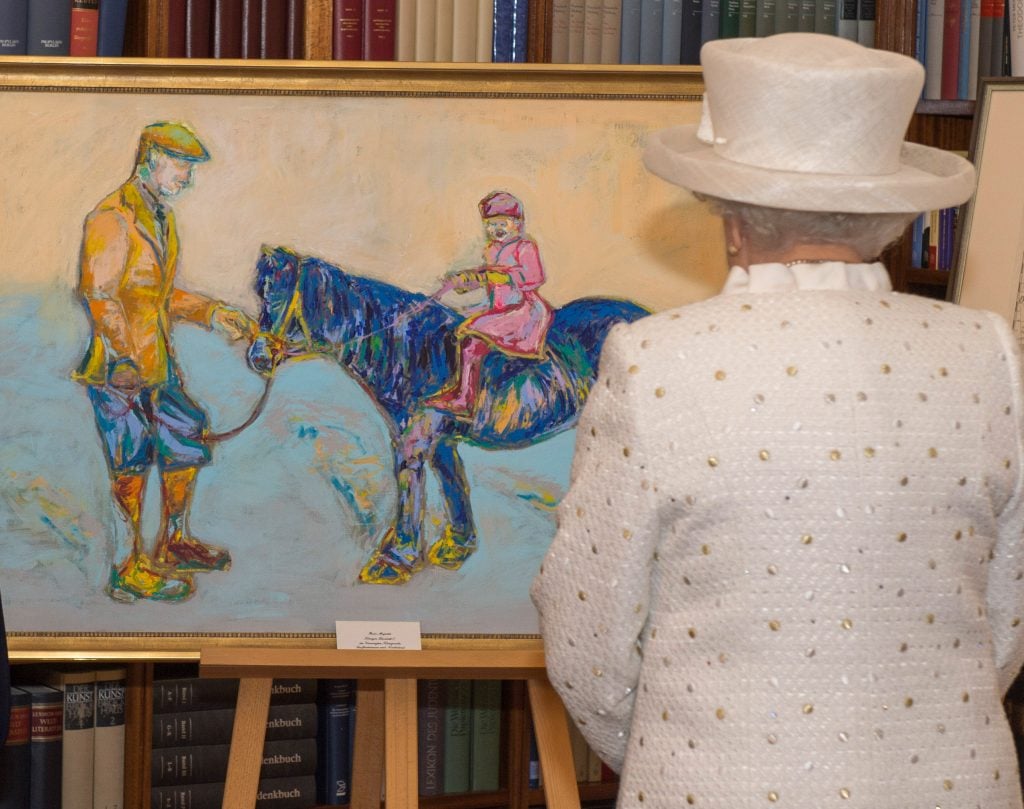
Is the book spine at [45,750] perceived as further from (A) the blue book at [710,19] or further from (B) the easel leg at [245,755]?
(A) the blue book at [710,19]

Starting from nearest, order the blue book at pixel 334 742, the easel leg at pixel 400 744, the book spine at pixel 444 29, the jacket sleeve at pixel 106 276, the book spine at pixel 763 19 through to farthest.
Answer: the easel leg at pixel 400 744
the jacket sleeve at pixel 106 276
the book spine at pixel 444 29
the book spine at pixel 763 19
the blue book at pixel 334 742

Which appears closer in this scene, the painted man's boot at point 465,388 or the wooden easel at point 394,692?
the wooden easel at point 394,692

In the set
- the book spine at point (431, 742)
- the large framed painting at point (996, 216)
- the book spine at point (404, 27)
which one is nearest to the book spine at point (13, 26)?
the book spine at point (404, 27)

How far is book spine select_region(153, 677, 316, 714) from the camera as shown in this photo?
8.48ft

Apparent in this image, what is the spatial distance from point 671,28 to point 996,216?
68cm

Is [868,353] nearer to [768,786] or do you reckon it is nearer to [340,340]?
[768,786]

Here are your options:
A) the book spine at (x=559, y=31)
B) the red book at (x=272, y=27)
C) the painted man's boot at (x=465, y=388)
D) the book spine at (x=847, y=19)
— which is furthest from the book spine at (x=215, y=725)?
the book spine at (x=847, y=19)

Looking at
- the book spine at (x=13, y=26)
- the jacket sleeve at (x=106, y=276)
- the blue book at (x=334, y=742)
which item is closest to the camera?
the jacket sleeve at (x=106, y=276)

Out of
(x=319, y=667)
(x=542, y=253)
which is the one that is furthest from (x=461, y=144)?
(x=319, y=667)

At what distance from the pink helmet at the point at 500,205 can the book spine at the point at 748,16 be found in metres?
0.63

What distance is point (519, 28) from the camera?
2.50 meters

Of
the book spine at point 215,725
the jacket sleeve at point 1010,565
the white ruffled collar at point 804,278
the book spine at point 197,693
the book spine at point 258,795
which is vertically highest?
the white ruffled collar at point 804,278

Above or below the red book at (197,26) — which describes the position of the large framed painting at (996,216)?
below

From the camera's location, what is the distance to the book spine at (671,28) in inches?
100
